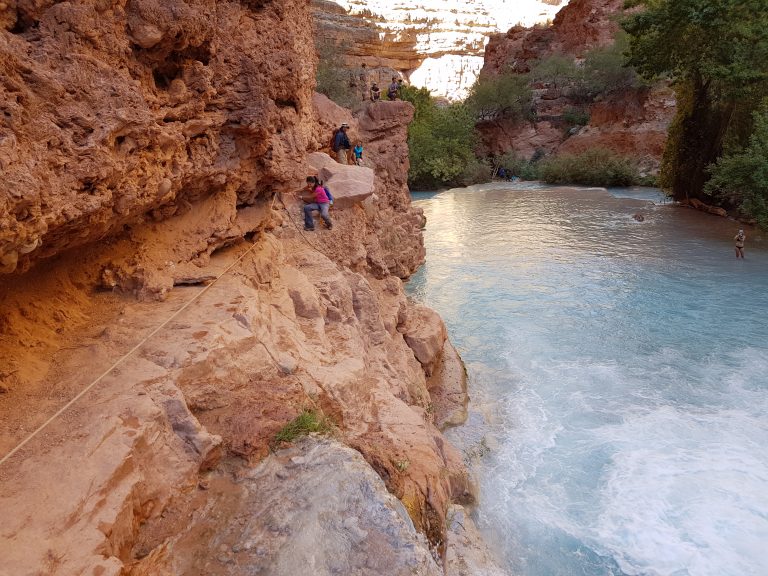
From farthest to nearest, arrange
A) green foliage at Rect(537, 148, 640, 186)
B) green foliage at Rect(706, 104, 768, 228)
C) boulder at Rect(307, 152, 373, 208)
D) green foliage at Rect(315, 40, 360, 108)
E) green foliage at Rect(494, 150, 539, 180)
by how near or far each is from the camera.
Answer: green foliage at Rect(494, 150, 539, 180)
green foliage at Rect(537, 148, 640, 186)
green foliage at Rect(315, 40, 360, 108)
green foliage at Rect(706, 104, 768, 228)
boulder at Rect(307, 152, 373, 208)

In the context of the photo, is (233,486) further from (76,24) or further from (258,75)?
(258,75)

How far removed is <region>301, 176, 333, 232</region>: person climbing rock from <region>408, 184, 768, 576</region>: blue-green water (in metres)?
3.20

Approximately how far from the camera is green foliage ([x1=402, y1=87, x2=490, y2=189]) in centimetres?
2806

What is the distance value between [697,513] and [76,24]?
6.20 metres

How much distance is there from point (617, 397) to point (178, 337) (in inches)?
232

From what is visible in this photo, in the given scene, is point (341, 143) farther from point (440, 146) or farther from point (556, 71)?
point (556, 71)

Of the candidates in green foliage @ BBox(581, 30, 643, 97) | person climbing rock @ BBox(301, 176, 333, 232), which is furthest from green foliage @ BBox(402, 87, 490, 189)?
person climbing rock @ BBox(301, 176, 333, 232)

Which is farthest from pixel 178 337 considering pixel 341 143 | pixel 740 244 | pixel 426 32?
pixel 426 32

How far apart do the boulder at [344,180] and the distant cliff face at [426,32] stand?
3956 centimetres

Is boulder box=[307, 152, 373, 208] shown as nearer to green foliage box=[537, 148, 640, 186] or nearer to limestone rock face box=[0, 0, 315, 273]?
limestone rock face box=[0, 0, 315, 273]

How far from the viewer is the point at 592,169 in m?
25.9

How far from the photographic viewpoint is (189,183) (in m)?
4.31

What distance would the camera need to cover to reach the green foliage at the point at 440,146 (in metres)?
28.1

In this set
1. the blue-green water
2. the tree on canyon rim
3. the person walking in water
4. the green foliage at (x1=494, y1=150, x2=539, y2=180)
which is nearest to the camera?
the blue-green water
